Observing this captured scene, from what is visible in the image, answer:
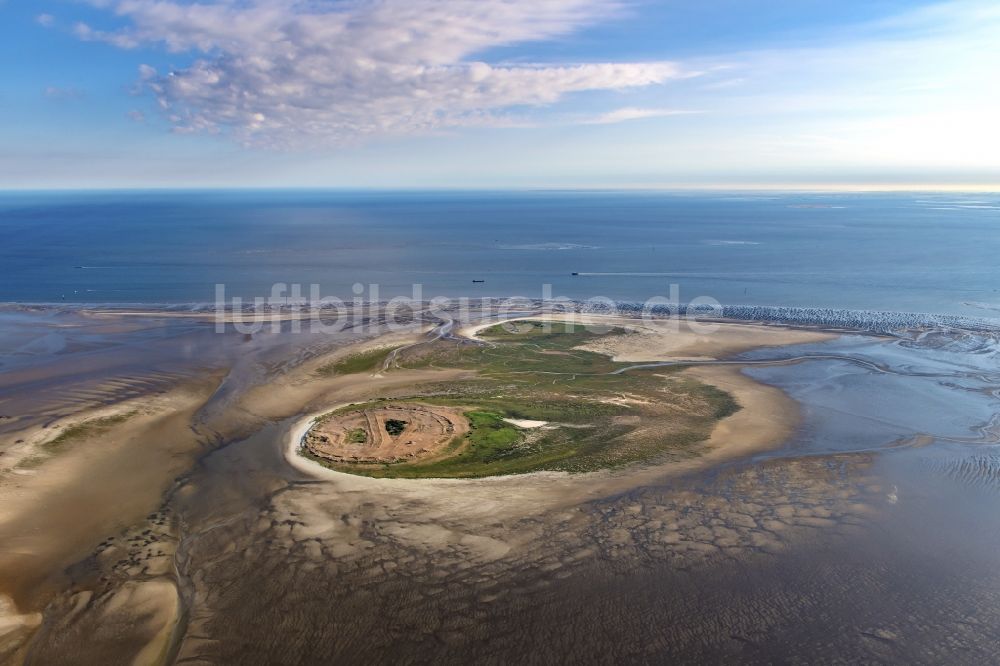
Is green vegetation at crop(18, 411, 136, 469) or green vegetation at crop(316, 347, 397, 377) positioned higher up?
green vegetation at crop(316, 347, 397, 377)

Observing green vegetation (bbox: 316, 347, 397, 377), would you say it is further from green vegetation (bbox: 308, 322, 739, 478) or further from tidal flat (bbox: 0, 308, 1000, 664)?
tidal flat (bbox: 0, 308, 1000, 664)

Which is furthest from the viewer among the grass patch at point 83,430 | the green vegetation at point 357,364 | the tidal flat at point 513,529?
the green vegetation at point 357,364

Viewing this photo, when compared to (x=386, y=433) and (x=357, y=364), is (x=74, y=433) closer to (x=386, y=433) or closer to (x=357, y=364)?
(x=386, y=433)

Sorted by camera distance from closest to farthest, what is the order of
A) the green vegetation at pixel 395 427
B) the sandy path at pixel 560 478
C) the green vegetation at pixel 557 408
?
the sandy path at pixel 560 478
the green vegetation at pixel 557 408
the green vegetation at pixel 395 427

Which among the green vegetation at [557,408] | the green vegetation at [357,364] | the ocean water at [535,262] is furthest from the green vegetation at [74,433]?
the ocean water at [535,262]

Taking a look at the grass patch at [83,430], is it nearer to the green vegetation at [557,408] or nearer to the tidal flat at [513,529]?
the tidal flat at [513,529]

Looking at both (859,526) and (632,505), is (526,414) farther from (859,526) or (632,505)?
(859,526)

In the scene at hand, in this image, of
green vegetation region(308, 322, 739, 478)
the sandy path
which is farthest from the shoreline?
green vegetation region(308, 322, 739, 478)

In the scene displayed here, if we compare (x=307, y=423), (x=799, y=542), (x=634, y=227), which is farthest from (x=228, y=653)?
(x=634, y=227)
